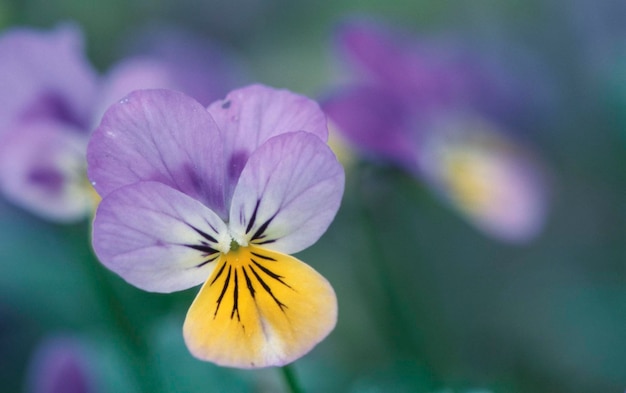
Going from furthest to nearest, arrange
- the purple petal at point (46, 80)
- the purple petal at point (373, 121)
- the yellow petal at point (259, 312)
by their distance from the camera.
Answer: the purple petal at point (373, 121)
the purple petal at point (46, 80)
the yellow petal at point (259, 312)

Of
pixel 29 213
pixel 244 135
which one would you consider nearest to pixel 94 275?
pixel 244 135

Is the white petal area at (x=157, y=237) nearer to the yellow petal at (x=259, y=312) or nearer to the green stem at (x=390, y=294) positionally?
the yellow petal at (x=259, y=312)

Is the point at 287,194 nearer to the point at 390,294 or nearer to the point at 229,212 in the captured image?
the point at 229,212

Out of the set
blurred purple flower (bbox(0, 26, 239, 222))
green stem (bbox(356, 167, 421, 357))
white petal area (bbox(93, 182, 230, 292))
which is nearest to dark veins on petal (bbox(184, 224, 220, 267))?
white petal area (bbox(93, 182, 230, 292))

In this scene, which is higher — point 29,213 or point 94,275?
point 94,275

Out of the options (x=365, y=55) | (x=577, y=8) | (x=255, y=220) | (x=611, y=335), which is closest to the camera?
(x=255, y=220)

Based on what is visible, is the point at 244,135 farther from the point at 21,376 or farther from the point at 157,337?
the point at 21,376

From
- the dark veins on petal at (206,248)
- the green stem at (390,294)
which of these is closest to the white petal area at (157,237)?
the dark veins on petal at (206,248)
